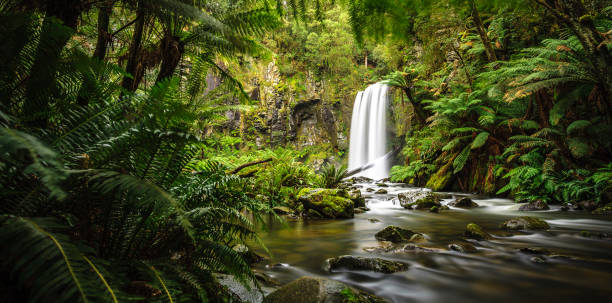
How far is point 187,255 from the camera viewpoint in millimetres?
1427

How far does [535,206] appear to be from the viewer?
5.70 m

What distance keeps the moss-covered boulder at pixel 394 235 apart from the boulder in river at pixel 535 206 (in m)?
3.77

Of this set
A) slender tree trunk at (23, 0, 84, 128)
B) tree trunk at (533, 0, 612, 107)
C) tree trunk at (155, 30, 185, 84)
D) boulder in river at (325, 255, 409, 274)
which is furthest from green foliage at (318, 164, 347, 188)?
slender tree trunk at (23, 0, 84, 128)

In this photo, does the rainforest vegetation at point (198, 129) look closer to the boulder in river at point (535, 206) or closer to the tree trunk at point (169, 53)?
the tree trunk at point (169, 53)

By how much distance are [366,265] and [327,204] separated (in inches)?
117

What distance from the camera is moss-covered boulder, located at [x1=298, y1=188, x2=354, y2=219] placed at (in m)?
5.49

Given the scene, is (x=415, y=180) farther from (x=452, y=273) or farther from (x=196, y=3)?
(x=196, y=3)

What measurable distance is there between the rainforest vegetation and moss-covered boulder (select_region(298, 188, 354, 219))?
0.10m

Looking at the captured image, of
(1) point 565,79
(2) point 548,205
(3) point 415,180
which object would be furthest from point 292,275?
(3) point 415,180

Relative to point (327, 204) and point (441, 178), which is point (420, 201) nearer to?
point (327, 204)

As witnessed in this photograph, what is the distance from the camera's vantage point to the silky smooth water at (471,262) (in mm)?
2193

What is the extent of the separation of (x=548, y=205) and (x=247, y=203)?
7.19 meters

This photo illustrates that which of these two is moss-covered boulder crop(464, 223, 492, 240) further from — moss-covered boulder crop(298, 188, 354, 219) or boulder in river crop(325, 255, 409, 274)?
moss-covered boulder crop(298, 188, 354, 219)

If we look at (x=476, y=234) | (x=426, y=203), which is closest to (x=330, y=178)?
(x=426, y=203)
